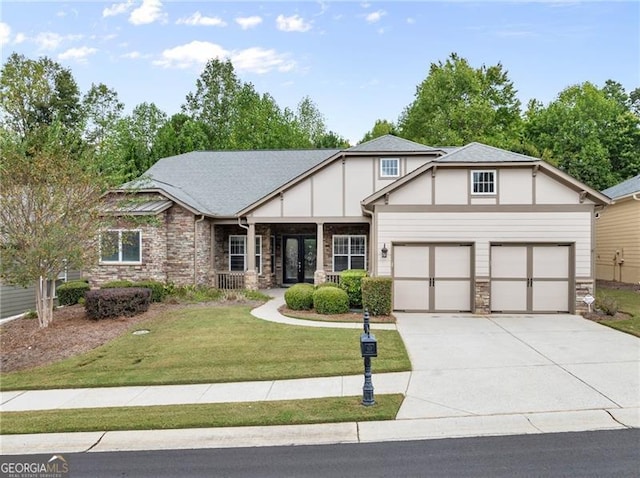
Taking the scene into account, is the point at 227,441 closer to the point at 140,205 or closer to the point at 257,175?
the point at 140,205

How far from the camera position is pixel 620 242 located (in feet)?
66.7

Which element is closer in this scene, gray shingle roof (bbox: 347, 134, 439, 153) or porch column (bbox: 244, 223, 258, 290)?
gray shingle roof (bbox: 347, 134, 439, 153)

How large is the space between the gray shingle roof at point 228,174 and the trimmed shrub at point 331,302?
22.2 feet

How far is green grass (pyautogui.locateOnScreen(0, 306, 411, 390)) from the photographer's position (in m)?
7.90

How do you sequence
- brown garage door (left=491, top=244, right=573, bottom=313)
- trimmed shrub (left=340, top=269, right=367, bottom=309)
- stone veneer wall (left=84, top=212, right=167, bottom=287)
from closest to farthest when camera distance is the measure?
1. brown garage door (left=491, top=244, right=573, bottom=313)
2. trimmed shrub (left=340, top=269, right=367, bottom=309)
3. stone veneer wall (left=84, top=212, right=167, bottom=287)

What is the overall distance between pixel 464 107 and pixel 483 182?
2421 centimetres

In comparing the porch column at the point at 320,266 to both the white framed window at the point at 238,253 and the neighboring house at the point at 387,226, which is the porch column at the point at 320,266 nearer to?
the neighboring house at the point at 387,226

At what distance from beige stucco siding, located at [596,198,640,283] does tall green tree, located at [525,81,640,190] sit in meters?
9.48

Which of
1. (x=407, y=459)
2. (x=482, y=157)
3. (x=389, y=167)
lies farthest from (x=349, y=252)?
(x=407, y=459)

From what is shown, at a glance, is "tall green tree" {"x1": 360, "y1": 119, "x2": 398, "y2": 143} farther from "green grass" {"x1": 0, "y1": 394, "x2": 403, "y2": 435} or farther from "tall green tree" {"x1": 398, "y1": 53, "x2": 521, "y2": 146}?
"green grass" {"x1": 0, "y1": 394, "x2": 403, "y2": 435}

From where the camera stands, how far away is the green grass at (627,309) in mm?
10933

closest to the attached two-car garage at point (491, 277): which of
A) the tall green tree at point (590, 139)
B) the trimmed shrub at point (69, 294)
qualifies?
the trimmed shrub at point (69, 294)

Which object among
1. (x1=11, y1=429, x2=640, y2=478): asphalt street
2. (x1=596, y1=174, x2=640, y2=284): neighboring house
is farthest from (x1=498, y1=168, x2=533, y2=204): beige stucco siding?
(x1=11, y1=429, x2=640, y2=478): asphalt street

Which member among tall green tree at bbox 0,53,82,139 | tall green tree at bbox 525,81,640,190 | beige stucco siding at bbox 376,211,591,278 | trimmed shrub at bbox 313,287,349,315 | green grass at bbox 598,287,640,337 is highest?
tall green tree at bbox 0,53,82,139
